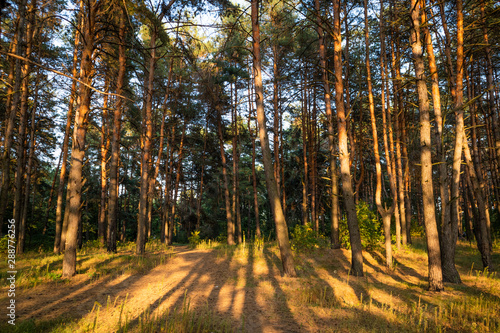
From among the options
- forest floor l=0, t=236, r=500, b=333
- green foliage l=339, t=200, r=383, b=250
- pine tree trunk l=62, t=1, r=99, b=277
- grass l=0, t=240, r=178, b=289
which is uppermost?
pine tree trunk l=62, t=1, r=99, b=277

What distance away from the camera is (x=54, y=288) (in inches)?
241

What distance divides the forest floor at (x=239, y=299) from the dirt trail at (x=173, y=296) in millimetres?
22

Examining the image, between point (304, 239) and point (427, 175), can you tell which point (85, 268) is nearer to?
point (304, 239)

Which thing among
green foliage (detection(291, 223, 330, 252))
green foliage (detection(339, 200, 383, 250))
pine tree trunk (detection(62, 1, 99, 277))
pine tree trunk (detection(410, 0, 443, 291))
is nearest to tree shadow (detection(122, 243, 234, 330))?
green foliage (detection(291, 223, 330, 252))

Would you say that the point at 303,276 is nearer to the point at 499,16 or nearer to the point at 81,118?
the point at 81,118

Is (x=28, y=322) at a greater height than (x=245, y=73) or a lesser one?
lesser

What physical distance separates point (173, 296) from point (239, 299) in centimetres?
162

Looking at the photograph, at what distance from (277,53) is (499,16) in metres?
10.4

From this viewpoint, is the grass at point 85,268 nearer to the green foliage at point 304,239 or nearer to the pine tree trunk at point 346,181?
the green foliage at point 304,239

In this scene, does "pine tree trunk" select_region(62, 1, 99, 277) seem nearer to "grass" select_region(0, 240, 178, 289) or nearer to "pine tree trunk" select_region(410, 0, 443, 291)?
"grass" select_region(0, 240, 178, 289)

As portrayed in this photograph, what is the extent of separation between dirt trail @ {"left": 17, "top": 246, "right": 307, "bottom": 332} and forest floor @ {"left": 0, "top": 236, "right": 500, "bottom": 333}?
22 mm

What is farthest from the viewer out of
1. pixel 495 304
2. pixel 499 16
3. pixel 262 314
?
pixel 499 16

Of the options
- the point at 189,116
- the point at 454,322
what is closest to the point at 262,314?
the point at 454,322

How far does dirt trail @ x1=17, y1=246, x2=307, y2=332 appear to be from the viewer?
4.84 meters
